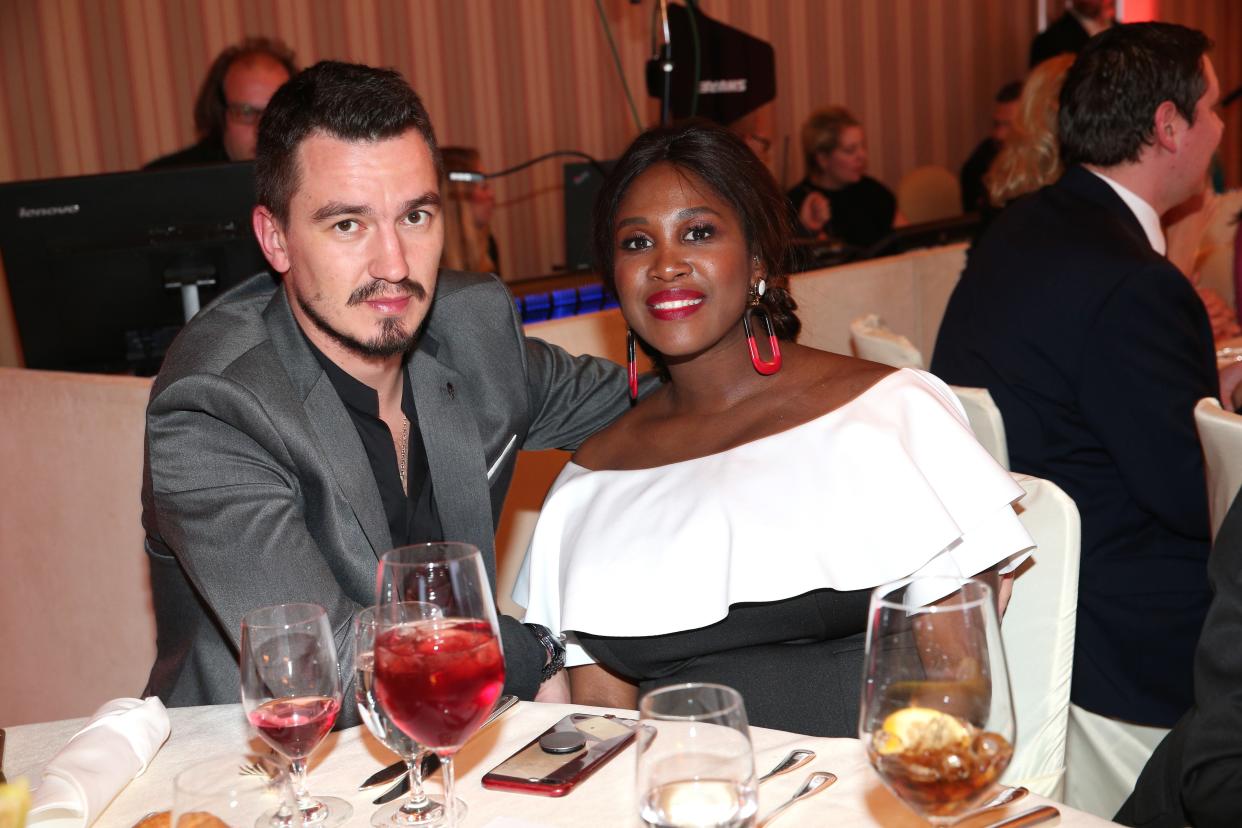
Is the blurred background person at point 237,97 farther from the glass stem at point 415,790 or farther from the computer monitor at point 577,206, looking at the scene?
the glass stem at point 415,790

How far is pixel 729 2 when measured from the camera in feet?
23.0

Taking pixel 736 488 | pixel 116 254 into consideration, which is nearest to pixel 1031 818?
pixel 736 488

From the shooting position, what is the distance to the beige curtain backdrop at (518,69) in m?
5.21

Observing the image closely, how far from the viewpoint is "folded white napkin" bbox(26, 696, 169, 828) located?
1.12m

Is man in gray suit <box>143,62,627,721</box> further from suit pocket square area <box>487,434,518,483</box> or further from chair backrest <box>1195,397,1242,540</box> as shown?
chair backrest <box>1195,397,1242,540</box>

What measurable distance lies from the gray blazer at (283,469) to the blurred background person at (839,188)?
4.20 metres

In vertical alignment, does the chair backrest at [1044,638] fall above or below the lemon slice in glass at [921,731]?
below

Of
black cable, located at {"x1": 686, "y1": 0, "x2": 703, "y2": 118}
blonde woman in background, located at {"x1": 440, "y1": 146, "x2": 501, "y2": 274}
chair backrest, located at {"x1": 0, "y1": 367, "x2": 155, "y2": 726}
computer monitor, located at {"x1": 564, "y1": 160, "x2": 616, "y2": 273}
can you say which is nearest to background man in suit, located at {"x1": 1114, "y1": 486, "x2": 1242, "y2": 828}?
chair backrest, located at {"x1": 0, "y1": 367, "x2": 155, "y2": 726}

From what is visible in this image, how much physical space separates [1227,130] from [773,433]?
881cm

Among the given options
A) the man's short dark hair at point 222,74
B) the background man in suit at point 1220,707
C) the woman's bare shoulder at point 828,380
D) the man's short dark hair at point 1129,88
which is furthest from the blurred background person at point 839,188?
the background man in suit at point 1220,707

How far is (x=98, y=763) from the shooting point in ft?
3.91

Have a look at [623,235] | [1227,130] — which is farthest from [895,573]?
[1227,130]

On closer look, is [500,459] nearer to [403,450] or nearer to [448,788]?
[403,450]

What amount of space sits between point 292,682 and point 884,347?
1661 mm
